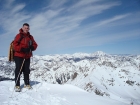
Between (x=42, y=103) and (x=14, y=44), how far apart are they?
14.1 ft

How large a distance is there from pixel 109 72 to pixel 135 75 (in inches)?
1223

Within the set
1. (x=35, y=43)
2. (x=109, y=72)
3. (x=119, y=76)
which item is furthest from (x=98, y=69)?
(x=35, y=43)

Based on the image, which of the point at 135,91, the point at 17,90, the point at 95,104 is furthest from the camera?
the point at 135,91

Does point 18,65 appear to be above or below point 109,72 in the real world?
above

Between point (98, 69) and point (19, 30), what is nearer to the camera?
point (19, 30)

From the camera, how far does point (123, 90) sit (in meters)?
145

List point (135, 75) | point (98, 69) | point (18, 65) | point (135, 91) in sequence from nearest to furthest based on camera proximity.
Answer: point (18, 65), point (135, 91), point (135, 75), point (98, 69)

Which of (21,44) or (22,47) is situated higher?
(21,44)

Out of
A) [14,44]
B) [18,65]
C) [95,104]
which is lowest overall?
[95,104]

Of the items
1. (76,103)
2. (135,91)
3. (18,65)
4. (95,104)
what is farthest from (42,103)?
(135,91)

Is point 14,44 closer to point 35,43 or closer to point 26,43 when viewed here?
point 26,43

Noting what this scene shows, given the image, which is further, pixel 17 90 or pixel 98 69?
pixel 98 69

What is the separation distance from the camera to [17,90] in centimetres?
860

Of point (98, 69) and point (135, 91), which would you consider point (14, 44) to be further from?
point (98, 69)
